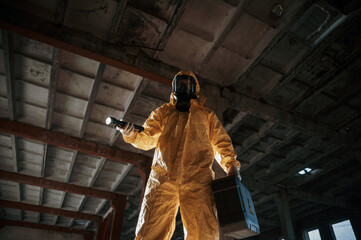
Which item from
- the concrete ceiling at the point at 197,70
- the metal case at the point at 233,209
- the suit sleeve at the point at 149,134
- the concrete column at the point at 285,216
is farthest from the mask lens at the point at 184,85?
the concrete column at the point at 285,216

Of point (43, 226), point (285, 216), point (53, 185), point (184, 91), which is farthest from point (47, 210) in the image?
point (184, 91)

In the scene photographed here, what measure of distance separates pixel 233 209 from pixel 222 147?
0.83 meters

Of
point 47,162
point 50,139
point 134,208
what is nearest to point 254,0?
point 50,139

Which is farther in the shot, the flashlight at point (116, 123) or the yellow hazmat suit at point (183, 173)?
the flashlight at point (116, 123)

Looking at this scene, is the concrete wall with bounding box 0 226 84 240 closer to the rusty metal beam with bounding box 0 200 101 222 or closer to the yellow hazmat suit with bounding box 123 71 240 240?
the rusty metal beam with bounding box 0 200 101 222

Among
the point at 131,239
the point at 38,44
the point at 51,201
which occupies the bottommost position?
the point at 131,239

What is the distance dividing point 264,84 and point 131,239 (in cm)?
1897

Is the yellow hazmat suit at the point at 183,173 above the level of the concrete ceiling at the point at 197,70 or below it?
below

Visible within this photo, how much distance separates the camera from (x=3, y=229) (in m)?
18.1

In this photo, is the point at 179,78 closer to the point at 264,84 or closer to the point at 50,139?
the point at 264,84

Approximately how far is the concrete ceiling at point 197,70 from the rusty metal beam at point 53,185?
4.17 ft

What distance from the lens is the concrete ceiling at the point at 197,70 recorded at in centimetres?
446

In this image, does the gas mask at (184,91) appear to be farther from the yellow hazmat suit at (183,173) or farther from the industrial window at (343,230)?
the industrial window at (343,230)

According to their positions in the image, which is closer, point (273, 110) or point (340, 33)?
point (340, 33)
